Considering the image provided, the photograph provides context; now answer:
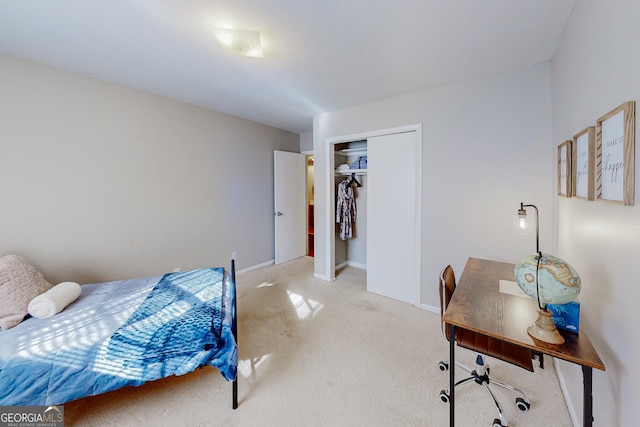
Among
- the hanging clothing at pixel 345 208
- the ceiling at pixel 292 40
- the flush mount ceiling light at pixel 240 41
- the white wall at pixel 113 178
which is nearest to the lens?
the ceiling at pixel 292 40

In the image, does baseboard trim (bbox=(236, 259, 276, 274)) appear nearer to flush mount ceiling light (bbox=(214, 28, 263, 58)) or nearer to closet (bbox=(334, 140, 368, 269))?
closet (bbox=(334, 140, 368, 269))

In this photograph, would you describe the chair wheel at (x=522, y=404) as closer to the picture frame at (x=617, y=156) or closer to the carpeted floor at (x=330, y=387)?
the carpeted floor at (x=330, y=387)

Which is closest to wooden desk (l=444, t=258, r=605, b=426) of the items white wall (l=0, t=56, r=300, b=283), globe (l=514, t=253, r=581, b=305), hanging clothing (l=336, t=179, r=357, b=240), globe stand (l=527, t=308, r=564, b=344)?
globe stand (l=527, t=308, r=564, b=344)

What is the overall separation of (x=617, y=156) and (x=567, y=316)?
27.6 inches

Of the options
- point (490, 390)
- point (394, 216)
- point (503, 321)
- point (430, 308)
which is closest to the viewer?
point (503, 321)

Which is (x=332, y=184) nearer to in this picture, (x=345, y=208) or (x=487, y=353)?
(x=345, y=208)

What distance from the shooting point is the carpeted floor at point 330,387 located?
1495 mm

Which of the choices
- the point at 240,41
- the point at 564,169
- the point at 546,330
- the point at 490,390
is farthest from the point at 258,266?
the point at 564,169

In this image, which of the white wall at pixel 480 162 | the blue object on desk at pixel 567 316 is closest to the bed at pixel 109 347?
the blue object on desk at pixel 567 316

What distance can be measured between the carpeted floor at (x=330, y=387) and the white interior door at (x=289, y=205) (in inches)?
81.7

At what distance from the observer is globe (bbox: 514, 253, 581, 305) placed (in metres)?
0.98

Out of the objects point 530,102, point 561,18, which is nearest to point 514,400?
point 530,102

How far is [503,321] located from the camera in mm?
1222

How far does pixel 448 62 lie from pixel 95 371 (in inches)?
128
